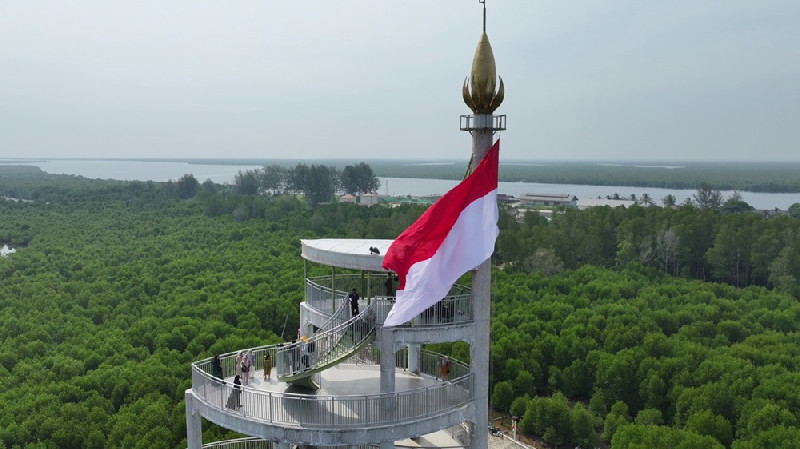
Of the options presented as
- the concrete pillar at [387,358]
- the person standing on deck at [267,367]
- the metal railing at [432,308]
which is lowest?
the person standing on deck at [267,367]

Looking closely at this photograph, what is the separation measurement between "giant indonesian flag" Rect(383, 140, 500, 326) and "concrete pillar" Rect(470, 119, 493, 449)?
2.06 feet

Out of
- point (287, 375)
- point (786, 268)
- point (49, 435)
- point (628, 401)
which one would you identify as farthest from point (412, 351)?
point (786, 268)

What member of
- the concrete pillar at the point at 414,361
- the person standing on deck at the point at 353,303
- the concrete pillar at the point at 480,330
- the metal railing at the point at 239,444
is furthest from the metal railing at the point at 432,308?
the metal railing at the point at 239,444

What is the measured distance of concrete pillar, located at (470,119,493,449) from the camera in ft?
75.9

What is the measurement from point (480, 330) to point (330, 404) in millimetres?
5868

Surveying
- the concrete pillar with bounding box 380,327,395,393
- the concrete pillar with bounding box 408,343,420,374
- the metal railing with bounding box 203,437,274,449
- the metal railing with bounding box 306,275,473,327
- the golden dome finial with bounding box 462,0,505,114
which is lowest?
the metal railing with bounding box 203,437,274,449

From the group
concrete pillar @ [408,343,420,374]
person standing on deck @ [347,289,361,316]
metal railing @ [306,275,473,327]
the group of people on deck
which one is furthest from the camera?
concrete pillar @ [408,343,420,374]

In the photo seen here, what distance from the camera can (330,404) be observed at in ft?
73.5

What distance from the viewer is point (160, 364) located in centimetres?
4753

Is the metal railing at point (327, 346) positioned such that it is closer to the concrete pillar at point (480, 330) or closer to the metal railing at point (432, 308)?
the metal railing at point (432, 308)

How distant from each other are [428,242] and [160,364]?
32552mm

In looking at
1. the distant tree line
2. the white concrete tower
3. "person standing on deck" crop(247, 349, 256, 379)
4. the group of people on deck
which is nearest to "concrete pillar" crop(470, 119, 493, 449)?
the white concrete tower

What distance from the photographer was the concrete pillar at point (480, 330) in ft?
75.9

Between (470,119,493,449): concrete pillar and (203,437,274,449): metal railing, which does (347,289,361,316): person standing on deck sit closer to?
(470,119,493,449): concrete pillar
